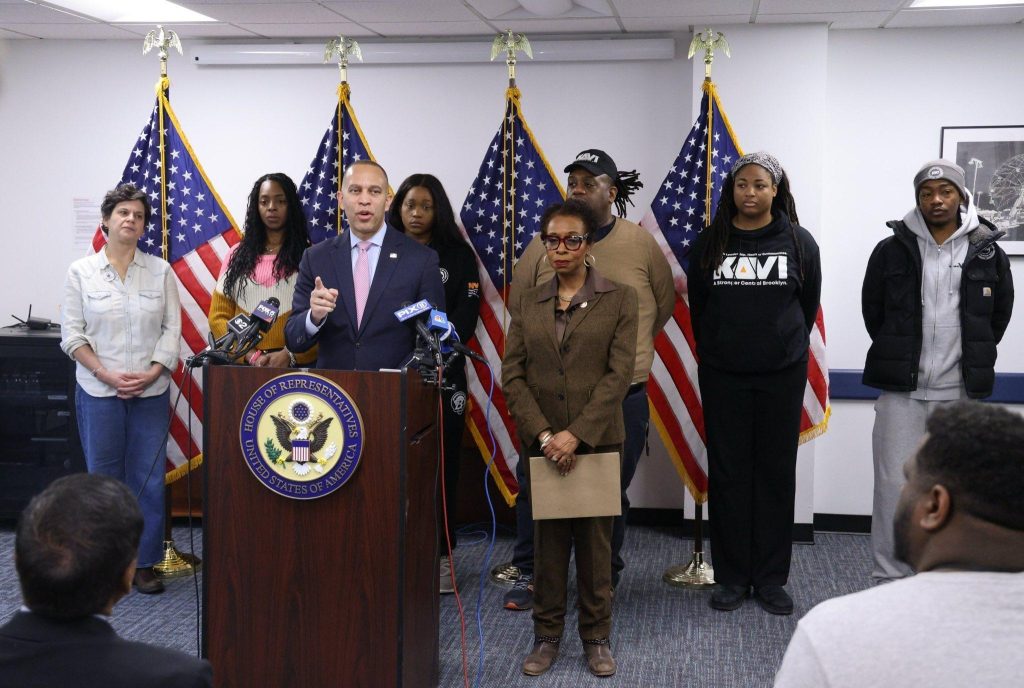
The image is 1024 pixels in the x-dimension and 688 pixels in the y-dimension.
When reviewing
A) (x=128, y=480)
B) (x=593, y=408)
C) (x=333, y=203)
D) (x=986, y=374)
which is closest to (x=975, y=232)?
(x=986, y=374)

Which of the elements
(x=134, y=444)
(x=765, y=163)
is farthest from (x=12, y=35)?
(x=765, y=163)

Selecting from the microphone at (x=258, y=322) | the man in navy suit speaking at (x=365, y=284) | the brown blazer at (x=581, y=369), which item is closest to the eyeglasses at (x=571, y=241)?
the brown blazer at (x=581, y=369)

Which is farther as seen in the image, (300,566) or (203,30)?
(203,30)

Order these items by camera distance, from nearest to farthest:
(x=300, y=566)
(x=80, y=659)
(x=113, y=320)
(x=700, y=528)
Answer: (x=80, y=659) < (x=300, y=566) < (x=113, y=320) < (x=700, y=528)

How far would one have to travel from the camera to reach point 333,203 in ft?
15.5

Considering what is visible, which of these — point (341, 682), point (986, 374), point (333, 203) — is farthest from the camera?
point (333, 203)

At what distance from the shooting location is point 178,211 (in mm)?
4734

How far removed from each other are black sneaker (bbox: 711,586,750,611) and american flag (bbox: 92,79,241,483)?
2.57 metres

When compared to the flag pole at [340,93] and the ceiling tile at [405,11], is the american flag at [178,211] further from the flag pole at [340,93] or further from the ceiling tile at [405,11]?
the ceiling tile at [405,11]

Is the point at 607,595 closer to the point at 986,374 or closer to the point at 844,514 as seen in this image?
the point at 986,374

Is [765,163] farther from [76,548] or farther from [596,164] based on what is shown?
[76,548]

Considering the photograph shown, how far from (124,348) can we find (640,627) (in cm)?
249

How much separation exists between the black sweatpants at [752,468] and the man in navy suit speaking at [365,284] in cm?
139

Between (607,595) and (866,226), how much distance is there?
9.23 feet
